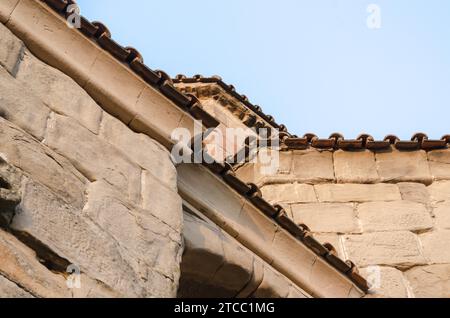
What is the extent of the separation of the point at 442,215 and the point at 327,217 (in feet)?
3.12

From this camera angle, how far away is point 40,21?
5203mm

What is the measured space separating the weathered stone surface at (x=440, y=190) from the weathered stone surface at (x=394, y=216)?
0.64 ft

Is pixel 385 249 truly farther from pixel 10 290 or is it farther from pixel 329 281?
pixel 10 290

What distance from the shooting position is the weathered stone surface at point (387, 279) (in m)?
7.82

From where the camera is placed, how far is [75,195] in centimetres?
438

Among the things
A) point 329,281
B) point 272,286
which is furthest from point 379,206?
point 272,286

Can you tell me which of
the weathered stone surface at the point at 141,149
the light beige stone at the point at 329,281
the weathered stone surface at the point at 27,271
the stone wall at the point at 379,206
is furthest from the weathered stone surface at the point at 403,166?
the weathered stone surface at the point at 27,271

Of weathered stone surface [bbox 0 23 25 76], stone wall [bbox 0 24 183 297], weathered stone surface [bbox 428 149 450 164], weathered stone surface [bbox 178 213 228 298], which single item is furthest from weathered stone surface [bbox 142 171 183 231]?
weathered stone surface [bbox 428 149 450 164]

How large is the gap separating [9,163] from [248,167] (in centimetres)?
534

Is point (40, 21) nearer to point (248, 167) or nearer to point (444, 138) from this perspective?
point (248, 167)

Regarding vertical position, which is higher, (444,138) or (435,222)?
(444,138)

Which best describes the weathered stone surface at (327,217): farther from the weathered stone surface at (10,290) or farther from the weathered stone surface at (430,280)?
the weathered stone surface at (10,290)
